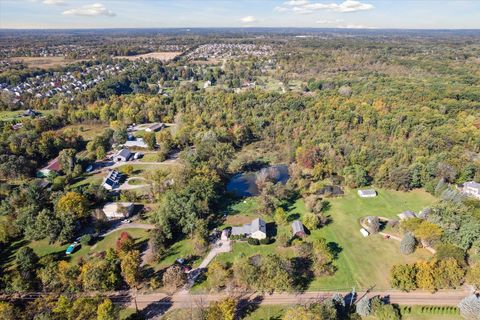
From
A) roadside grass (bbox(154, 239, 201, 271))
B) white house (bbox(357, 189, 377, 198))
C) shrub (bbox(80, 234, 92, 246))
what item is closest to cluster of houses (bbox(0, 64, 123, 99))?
shrub (bbox(80, 234, 92, 246))

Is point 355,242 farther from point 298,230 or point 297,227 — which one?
point 297,227

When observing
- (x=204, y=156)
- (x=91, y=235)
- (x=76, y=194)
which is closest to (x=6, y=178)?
(x=76, y=194)

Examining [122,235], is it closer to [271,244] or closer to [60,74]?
[271,244]

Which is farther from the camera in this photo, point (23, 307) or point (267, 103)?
point (267, 103)

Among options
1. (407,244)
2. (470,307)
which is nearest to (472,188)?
(407,244)

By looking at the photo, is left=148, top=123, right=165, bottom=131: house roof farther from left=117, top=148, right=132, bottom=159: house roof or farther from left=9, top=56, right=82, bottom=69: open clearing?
left=9, top=56, right=82, bottom=69: open clearing
